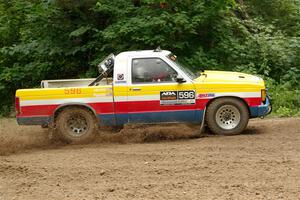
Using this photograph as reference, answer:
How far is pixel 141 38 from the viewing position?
15.2m

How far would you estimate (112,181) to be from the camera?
24.3 ft

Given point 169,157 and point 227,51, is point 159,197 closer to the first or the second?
point 169,157

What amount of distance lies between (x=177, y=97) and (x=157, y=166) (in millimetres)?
2611

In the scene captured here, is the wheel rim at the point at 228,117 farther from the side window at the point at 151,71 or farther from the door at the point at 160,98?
the side window at the point at 151,71

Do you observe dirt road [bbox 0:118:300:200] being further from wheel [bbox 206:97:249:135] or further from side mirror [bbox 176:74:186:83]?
side mirror [bbox 176:74:186:83]

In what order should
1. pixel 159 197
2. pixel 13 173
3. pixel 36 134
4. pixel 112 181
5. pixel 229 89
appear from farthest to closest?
pixel 36 134, pixel 229 89, pixel 13 173, pixel 112 181, pixel 159 197

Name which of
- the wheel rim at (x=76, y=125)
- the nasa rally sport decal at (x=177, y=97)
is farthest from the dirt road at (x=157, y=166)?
the nasa rally sport decal at (x=177, y=97)

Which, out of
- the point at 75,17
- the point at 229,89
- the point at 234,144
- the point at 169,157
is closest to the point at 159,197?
the point at 169,157

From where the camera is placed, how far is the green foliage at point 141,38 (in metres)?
15.2

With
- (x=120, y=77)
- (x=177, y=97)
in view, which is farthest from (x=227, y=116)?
(x=120, y=77)

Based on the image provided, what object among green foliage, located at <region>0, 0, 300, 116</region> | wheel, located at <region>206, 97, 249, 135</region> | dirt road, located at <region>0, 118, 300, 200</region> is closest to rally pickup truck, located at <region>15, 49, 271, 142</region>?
wheel, located at <region>206, 97, 249, 135</region>

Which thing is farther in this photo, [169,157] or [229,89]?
[229,89]

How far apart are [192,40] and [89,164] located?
8386 millimetres

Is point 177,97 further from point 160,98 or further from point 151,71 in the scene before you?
point 151,71
